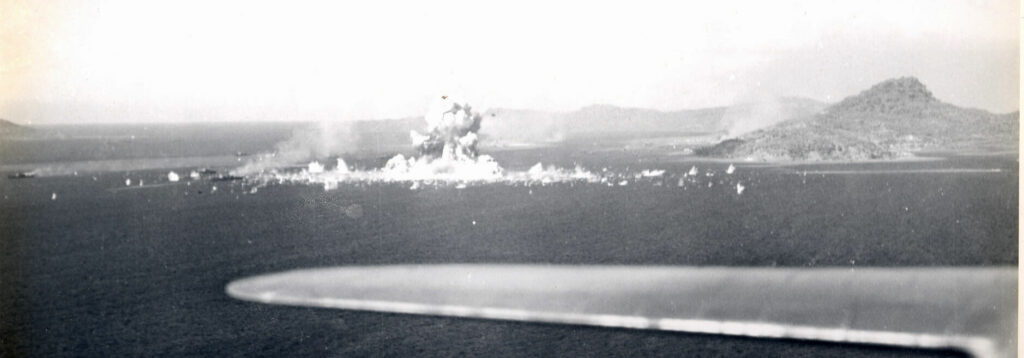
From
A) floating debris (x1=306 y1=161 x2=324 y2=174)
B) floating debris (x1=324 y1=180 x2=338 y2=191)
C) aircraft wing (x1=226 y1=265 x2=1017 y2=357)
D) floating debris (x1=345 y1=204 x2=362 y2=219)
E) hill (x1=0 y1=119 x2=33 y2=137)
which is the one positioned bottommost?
aircraft wing (x1=226 y1=265 x2=1017 y2=357)

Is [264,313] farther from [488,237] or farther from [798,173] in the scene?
[798,173]

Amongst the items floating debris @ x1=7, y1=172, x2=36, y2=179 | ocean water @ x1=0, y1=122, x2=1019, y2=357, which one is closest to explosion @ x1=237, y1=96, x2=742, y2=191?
ocean water @ x1=0, y1=122, x2=1019, y2=357

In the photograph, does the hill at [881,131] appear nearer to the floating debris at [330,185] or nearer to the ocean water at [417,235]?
the ocean water at [417,235]

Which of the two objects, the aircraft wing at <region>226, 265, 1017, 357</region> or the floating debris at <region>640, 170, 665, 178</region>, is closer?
the aircraft wing at <region>226, 265, 1017, 357</region>

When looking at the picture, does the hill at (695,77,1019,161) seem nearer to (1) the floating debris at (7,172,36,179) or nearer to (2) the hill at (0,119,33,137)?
(2) the hill at (0,119,33,137)

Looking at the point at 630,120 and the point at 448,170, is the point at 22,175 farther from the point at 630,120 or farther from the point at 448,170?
the point at 630,120

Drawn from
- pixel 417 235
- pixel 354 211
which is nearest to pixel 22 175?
pixel 354 211

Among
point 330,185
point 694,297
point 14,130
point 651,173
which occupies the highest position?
point 14,130
